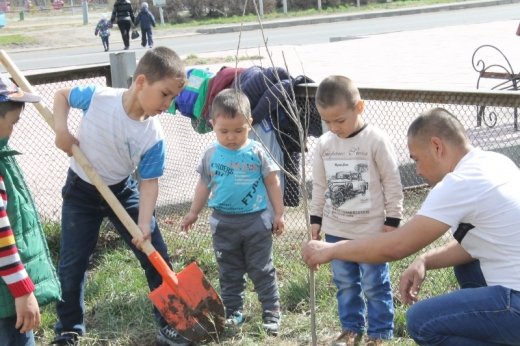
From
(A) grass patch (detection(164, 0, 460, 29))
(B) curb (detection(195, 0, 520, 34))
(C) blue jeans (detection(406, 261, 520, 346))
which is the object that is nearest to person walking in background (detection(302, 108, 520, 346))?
(C) blue jeans (detection(406, 261, 520, 346))

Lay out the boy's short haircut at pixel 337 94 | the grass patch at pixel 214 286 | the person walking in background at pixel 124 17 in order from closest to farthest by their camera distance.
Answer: the boy's short haircut at pixel 337 94 < the grass patch at pixel 214 286 < the person walking in background at pixel 124 17

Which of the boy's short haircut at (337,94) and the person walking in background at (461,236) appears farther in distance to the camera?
the boy's short haircut at (337,94)

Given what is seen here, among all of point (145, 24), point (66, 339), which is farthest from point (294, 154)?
point (145, 24)

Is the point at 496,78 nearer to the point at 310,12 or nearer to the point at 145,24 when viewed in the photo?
the point at 145,24

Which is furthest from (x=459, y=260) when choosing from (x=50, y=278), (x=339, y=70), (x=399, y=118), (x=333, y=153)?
(x=339, y=70)

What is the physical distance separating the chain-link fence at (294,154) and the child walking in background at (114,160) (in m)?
0.93

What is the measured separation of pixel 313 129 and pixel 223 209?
3.12ft

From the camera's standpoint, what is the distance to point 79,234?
13.6ft

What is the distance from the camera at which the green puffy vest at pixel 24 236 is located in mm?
3027

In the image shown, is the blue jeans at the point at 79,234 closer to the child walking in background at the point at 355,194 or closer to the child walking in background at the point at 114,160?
the child walking in background at the point at 114,160

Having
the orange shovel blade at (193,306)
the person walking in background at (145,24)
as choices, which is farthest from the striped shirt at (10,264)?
the person walking in background at (145,24)

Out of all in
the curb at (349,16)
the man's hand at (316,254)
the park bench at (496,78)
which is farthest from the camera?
the curb at (349,16)

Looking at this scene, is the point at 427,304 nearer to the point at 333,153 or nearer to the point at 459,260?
the point at 459,260

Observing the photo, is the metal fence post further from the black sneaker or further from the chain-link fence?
the black sneaker
